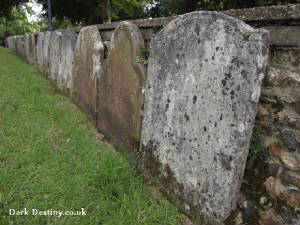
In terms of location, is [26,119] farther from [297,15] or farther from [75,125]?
[297,15]

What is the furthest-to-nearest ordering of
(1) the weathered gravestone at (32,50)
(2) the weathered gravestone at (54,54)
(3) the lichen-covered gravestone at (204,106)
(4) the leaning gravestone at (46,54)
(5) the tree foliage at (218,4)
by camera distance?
(1) the weathered gravestone at (32,50), (4) the leaning gravestone at (46,54), (2) the weathered gravestone at (54,54), (5) the tree foliage at (218,4), (3) the lichen-covered gravestone at (204,106)

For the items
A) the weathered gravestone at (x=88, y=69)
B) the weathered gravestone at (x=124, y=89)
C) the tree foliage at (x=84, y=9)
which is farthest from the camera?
the tree foliage at (x=84, y=9)

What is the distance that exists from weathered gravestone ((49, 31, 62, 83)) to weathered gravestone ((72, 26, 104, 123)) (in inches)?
50.6

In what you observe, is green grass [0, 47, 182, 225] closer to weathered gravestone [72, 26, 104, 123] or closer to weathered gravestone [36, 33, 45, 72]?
weathered gravestone [72, 26, 104, 123]

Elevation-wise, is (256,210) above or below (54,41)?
below

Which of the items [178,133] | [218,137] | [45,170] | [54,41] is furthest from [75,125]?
[54,41]

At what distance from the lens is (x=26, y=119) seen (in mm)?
3076

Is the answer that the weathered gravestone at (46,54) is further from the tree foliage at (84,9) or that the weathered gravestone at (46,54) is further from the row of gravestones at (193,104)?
the tree foliage at (84,9)

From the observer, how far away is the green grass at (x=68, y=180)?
1.69m

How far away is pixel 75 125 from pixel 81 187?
1359 millimetres

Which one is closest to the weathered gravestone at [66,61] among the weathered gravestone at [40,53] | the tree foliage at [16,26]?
the weathered gravestone at [40,53]

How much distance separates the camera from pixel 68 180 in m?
1.99

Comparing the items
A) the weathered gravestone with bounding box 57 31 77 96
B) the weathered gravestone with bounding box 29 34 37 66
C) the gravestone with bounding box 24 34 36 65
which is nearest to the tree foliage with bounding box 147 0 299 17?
the weathered gravestone with bounding box 57 31 77 96

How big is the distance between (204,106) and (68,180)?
4.00 ft
